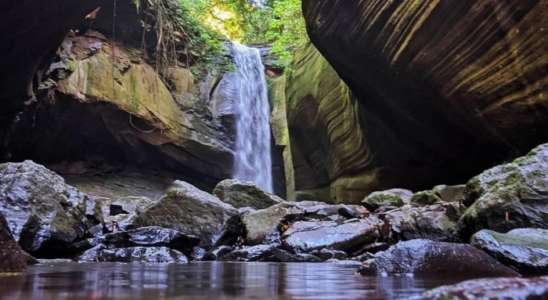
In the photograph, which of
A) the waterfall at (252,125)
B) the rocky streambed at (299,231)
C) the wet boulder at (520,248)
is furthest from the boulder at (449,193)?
the waterfall at (252,125)

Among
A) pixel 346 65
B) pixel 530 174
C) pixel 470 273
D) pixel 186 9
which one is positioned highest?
pixel 186 9

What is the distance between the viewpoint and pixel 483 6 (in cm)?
529

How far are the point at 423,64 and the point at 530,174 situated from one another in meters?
2.85

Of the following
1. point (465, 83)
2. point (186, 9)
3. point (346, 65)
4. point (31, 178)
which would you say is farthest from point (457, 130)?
point (186, 9)

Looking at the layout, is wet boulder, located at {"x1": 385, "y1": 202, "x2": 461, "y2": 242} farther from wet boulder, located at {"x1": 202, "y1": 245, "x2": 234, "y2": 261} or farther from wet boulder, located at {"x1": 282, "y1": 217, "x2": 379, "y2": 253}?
wet boulder, located at {"x1": 202, "y1": 245, "x2": 234, "y2": 261}

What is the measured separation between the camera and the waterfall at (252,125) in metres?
14.9

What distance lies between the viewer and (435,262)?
2.46m

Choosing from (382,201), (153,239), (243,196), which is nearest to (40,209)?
(153,239)

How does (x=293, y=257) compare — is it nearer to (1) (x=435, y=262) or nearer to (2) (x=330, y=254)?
(2) (x=330, y=254)

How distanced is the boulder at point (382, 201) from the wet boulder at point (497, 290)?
6.36 meters

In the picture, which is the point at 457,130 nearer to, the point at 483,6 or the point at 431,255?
the point at 483,6

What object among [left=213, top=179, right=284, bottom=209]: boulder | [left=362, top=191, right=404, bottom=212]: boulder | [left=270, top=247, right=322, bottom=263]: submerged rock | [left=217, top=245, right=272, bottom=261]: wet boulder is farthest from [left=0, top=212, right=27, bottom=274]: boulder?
[left=362, top=191, right=404, bottom=212]: boulder

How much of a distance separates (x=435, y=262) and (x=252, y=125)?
1317 cm

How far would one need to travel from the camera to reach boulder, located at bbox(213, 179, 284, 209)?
720 centimetres
